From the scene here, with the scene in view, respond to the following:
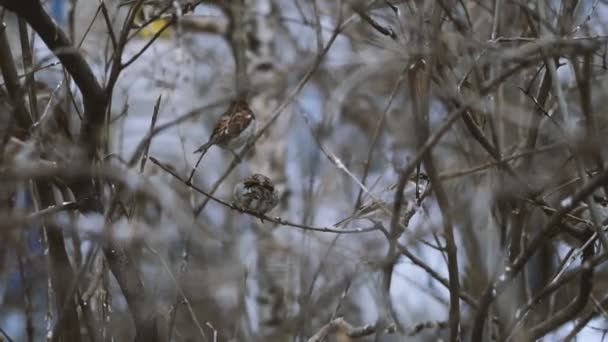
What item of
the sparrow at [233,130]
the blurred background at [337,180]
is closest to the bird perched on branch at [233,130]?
the sparrow at [233,130]

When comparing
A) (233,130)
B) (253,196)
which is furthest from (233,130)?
(253,196)

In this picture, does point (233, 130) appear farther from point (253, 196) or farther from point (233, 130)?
point (253, 196)

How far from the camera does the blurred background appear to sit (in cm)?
279

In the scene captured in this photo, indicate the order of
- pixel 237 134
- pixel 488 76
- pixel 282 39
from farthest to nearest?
1. pixel 282 39
2. pixel 237 134
3. pixel 488 76

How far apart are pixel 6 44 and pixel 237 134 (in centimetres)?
163

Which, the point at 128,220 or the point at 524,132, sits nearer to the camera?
the point at 128,220

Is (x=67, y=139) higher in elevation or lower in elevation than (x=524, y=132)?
lower

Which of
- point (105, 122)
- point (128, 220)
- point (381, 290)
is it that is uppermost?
point (105, 122)

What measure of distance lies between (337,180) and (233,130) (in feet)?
6.69

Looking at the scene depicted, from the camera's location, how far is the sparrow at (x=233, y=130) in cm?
471

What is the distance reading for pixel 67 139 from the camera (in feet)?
12.2

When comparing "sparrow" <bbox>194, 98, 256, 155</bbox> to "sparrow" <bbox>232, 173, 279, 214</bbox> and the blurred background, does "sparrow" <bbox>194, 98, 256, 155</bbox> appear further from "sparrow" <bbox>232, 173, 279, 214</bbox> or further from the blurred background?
"sparrow" <bbox>232, 173, 279, 214</bbox>

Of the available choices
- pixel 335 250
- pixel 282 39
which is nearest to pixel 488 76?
pixel 335 250

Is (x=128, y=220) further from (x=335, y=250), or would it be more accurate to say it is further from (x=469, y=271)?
(x=469, y=271)
